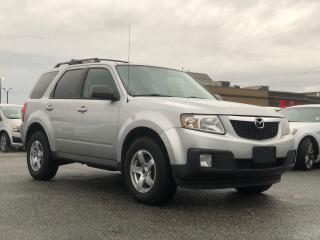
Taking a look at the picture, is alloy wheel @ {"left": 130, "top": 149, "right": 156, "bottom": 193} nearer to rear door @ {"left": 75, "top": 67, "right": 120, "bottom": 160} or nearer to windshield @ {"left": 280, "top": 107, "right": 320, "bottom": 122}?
rear door @ {"left": 75, "top": 67, "right": 120, "bottom": 160}

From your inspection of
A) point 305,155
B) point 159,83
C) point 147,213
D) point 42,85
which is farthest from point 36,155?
point 305,155

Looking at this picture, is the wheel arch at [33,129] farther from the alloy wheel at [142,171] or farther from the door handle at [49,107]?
the alloy wheel at [142,171]

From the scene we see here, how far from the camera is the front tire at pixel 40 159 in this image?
25.2 ft

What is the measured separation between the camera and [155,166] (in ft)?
18.4

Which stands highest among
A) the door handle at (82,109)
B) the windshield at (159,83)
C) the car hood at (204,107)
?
the windshield at (159,83)

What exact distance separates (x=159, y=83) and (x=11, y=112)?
1113cm

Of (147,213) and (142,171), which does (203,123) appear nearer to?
(142,171)

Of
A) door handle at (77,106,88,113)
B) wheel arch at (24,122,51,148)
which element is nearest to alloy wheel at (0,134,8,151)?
wheel arch at (24,122,51,148)

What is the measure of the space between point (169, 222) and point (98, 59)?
10.6 feet

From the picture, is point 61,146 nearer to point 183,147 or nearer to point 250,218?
point 183,147

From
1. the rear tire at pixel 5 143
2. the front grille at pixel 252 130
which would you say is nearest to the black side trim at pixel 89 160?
the front grille at pixel 252 130

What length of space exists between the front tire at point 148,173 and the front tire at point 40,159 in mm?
2109

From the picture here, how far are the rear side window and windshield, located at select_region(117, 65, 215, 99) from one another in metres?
1.80

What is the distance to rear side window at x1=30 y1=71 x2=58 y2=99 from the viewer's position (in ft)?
26.6
